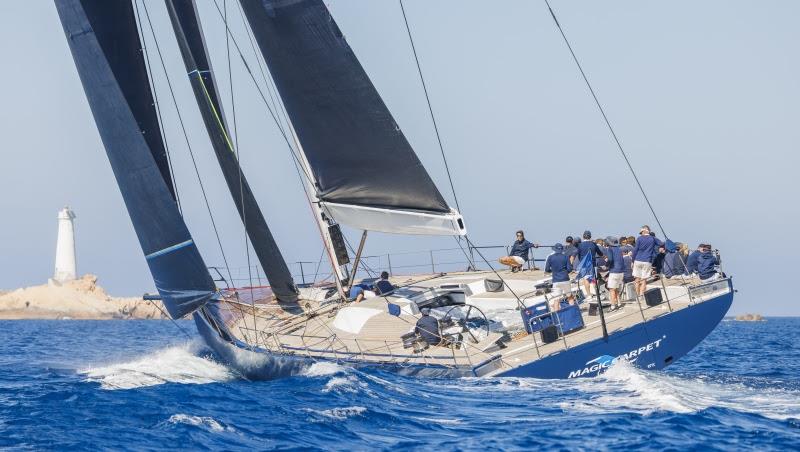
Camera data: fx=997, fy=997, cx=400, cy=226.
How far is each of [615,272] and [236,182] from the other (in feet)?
28.6

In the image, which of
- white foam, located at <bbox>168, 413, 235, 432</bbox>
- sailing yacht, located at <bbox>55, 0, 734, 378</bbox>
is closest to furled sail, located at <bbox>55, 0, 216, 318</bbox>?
sailing yacht, located at <bbox>55, 0, 734, 378</bbox>

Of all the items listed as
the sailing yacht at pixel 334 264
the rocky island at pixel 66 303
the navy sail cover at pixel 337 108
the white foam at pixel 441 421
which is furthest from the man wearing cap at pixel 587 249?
the rocky island at pixel 66 303

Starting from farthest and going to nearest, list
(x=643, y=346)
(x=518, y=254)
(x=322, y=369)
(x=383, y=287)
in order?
(x=518, y=254) → (x=383, y=287) → (x=322, y=369) → (x=643, y=346)

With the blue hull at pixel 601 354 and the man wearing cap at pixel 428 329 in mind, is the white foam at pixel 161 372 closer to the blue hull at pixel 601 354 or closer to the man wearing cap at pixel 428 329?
the blue hull at pixel 601 354

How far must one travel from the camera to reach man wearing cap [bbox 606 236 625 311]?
2034cm

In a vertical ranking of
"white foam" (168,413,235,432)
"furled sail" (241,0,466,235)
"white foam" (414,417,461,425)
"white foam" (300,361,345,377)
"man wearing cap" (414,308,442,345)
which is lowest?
"white foam" (414,417,461,425)

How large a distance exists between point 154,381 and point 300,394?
4212mm

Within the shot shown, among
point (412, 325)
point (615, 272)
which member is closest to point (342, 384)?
point (412, 325)

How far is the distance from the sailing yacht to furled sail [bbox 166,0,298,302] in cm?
3

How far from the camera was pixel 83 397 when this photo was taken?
17.2m

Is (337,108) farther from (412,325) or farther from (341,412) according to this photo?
(341,412)

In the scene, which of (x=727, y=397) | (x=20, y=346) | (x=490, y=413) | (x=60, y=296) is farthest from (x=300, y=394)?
(x=60, y=296)

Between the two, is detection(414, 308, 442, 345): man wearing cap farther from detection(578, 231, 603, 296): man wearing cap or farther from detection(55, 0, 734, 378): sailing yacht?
detection(578, 231, 603, 296): man wearing cap

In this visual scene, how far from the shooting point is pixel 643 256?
20.5 metres
